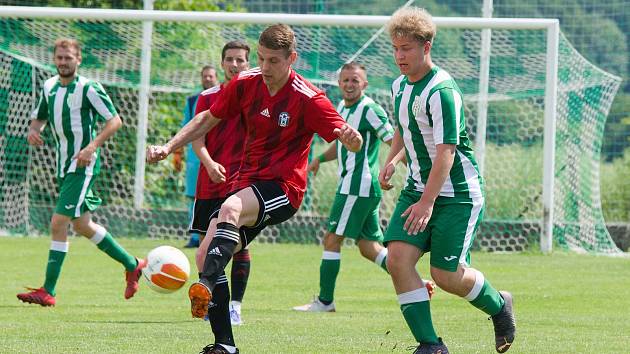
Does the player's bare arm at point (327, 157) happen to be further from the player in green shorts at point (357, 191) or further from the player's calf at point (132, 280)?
the player's calf at point (132, 280)

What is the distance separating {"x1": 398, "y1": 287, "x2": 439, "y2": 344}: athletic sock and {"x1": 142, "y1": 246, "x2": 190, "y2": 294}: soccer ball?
145 centimetres

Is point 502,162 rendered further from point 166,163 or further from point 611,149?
point 166,163

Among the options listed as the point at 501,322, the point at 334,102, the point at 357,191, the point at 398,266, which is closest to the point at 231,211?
the point at 398,266

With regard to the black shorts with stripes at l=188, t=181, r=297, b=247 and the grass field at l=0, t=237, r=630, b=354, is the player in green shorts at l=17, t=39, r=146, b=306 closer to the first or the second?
the grass field at l=0, t=237, r=630, b=354

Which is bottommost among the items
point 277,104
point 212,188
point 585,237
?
point 585,237

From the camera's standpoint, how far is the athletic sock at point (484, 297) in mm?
6328

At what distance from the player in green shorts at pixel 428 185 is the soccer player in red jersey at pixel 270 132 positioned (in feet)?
1.35

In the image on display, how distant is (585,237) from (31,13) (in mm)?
7773

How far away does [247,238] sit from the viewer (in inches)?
252

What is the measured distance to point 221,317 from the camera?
621 cm

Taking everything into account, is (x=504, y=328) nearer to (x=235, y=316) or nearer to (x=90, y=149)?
(x=235, y=316)

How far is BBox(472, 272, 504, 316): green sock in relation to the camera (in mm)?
6336

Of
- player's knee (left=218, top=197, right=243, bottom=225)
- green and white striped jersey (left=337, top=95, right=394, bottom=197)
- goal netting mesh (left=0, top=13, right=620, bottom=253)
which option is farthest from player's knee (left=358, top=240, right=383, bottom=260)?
goal netting mesh (left=0, top=13, right=620, bottom=253)

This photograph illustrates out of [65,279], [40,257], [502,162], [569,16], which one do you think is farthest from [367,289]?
[569,16]
